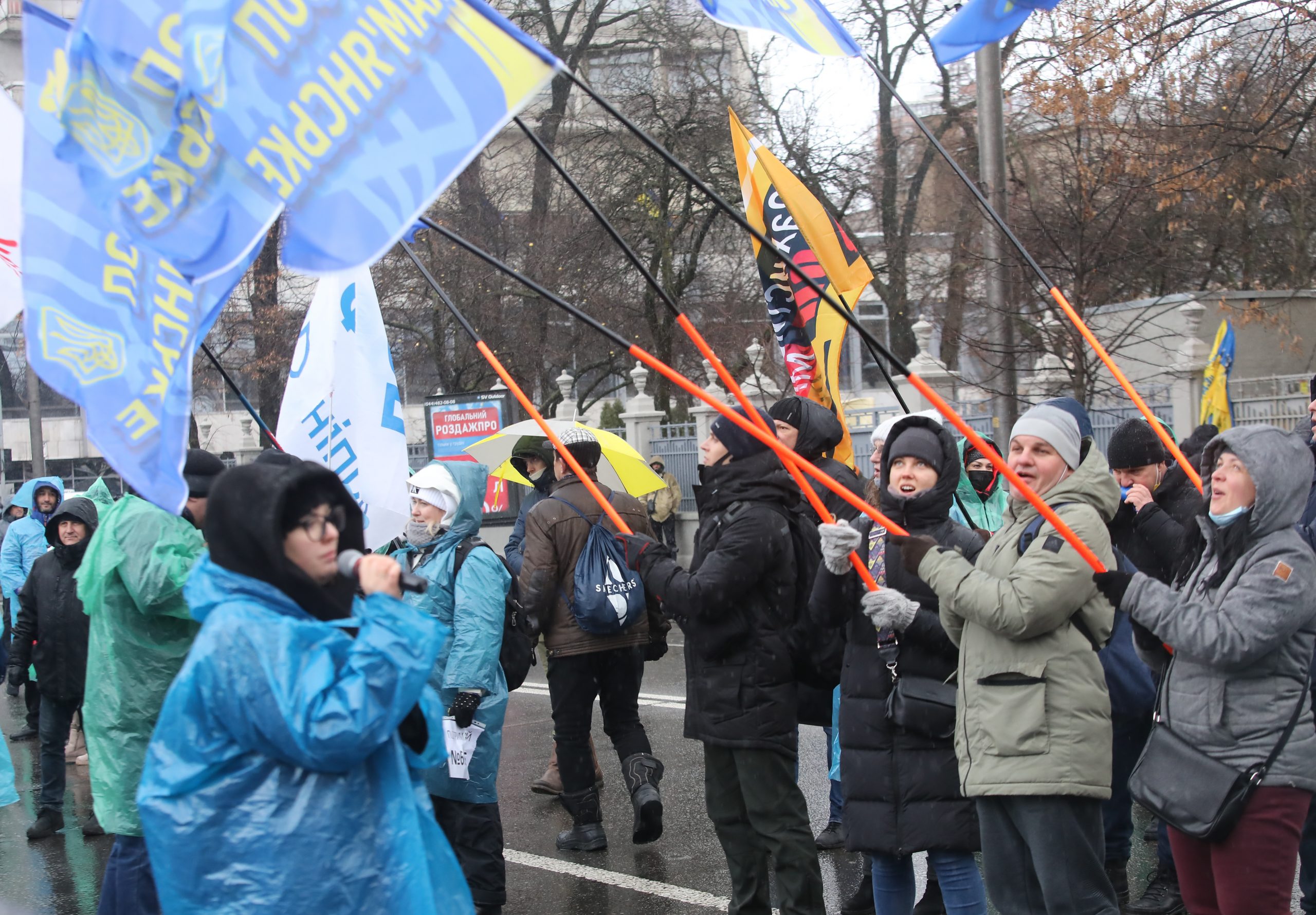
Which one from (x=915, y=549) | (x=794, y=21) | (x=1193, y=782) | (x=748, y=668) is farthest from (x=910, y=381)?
(x=794, y=21)

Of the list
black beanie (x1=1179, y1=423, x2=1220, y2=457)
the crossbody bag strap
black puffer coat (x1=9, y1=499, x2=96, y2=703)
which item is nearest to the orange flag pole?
the crossbody bag strap

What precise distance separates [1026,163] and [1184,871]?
17.1 meters

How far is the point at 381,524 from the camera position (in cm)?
504

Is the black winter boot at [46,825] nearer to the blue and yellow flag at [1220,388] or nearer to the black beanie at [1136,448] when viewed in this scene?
the black beanie at [1136,448]

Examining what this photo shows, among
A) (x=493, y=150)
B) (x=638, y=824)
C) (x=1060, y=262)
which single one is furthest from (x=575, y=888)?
(x=493, y=150)

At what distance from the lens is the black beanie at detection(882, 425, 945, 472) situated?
13.7 feet

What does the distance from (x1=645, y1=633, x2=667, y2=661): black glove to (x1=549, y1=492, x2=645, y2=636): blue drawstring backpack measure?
0.33m

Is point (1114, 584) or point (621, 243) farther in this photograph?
point (621, 243)

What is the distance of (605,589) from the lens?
590 cm

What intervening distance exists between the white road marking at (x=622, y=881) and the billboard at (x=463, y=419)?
11458 millimetres

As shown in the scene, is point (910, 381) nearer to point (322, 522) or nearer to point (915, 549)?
point (915, 549)

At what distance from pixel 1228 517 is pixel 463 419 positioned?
14.6 metres

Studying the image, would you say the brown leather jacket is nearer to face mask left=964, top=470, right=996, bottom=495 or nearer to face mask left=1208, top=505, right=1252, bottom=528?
face mask left=964, top=470, right=996, bottom=495

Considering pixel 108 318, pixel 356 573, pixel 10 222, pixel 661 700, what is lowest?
pixel 661 700
